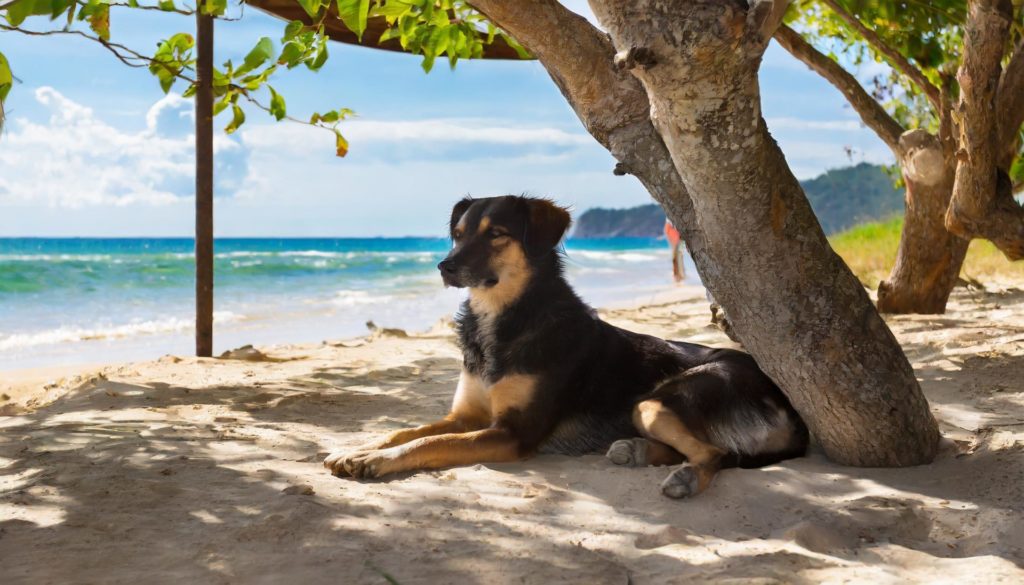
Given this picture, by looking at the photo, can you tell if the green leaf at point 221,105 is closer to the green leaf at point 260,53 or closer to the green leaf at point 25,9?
the green leaf at point 260,53

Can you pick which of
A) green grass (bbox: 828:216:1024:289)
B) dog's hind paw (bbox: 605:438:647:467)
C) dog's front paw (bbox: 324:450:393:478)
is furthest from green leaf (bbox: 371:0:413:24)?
green grass (bbox: 828:216:1024:289)

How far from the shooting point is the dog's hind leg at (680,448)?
3.50 m

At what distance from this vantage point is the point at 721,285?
3670 millimetres

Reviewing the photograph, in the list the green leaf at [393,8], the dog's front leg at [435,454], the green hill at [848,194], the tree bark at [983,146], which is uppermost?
the green hill at [848,194]

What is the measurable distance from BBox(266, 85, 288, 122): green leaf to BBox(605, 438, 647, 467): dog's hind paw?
3.61 meters

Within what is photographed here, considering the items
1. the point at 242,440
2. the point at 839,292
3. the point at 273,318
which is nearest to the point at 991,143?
the point at 839,292

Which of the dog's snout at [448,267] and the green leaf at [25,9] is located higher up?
the green leaf at [25,9]

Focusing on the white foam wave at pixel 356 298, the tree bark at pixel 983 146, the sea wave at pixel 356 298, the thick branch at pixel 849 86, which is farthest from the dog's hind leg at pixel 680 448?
the white foam wave at pixel 356 298

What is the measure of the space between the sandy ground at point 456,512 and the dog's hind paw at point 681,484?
46 millimetres

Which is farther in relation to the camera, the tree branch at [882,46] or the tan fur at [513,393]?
the tree branch at [882,46]

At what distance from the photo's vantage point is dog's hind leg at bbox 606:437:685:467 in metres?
3.94

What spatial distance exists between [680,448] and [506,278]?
1.23 m

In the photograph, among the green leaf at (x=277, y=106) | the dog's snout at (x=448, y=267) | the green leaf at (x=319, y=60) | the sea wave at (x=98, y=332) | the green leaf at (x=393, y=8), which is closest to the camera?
the dog's snout at (x=448, y=267)

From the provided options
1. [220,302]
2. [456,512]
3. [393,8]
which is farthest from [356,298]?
[456,512]
